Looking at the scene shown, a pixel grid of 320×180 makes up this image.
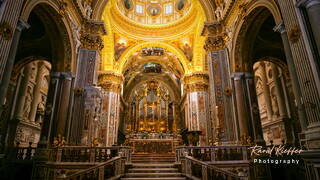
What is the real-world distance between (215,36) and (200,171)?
25.4ft

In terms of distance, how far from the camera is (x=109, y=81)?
19844mm

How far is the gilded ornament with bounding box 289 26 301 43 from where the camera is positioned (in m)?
5.78

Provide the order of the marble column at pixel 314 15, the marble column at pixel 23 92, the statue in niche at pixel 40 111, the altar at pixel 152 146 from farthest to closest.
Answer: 1. the statue in niche at pixel 40 111
2. the altar at pixel 152 146
3. the marble column at pixel 23 92
4. the marble column at pixel 314 15

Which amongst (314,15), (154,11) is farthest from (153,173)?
(154,11)

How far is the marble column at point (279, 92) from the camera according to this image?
14191 mm

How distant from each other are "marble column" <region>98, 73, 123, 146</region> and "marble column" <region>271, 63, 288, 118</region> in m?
13.4

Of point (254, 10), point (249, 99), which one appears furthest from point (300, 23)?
Result: point (249, 99)

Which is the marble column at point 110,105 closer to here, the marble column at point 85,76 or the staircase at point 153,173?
the marble column at point 85,76

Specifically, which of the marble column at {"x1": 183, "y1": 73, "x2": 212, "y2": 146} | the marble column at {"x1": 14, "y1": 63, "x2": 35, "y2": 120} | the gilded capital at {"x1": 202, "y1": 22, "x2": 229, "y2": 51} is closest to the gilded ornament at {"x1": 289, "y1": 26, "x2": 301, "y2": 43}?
the gilded capital at {"x1": 202, "y1": 22, "x2": 229, "y2": 51}

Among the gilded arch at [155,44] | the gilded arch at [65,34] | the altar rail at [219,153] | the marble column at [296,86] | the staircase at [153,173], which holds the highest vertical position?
the gilded arch at [155,44]

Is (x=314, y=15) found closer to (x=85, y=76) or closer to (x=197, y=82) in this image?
(x=85, y=76)

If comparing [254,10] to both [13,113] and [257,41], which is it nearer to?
[257,41]

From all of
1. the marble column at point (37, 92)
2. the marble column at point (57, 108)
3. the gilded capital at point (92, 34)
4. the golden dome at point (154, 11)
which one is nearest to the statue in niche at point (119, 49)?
the golden dome at point (154, 11)

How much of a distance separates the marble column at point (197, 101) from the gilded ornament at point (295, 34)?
12.6 meters
